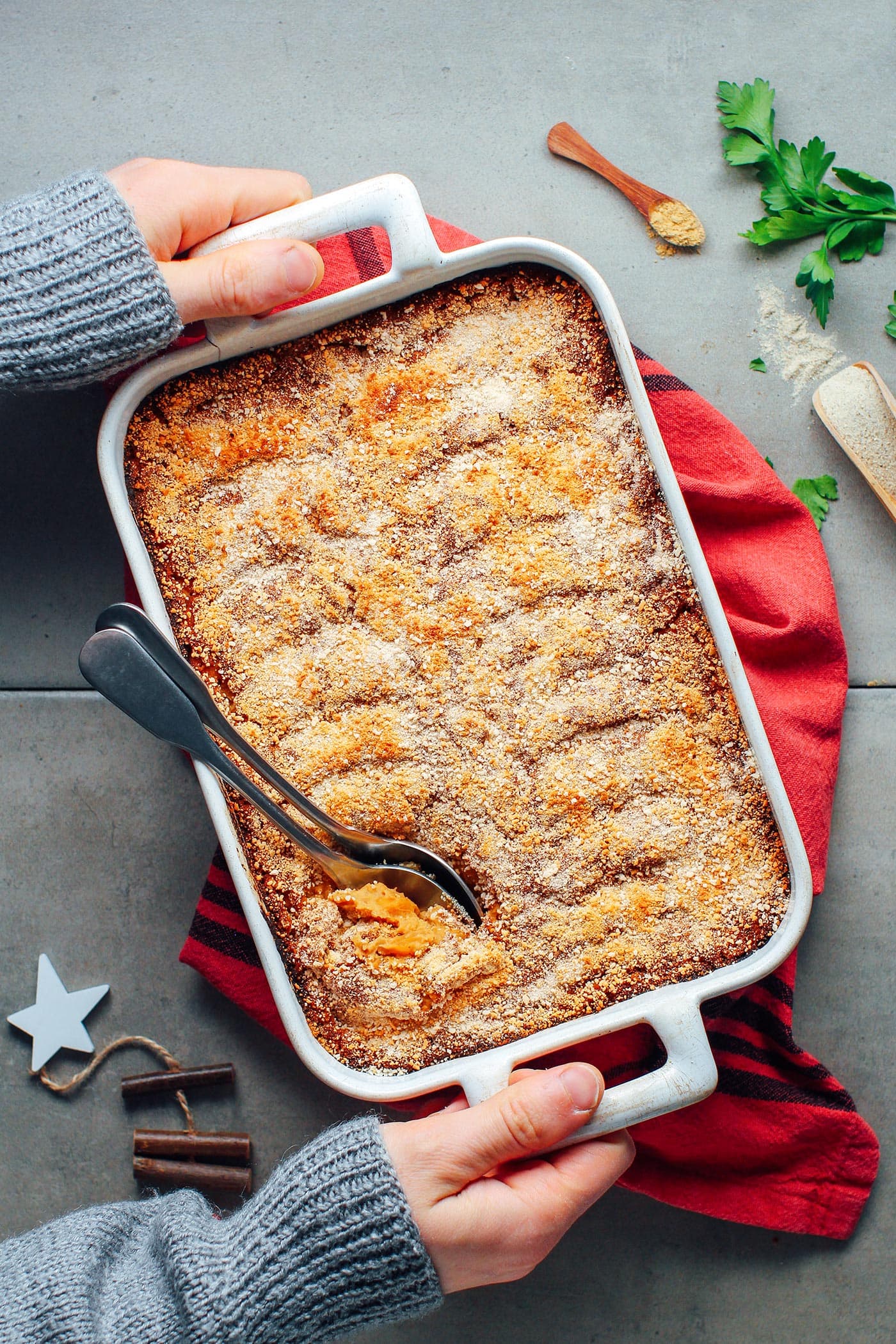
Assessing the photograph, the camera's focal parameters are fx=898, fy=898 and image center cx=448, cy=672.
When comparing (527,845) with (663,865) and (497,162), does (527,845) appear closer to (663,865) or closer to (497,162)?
(663,865)

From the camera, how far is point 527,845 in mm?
1079

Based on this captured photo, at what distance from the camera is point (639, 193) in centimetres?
129

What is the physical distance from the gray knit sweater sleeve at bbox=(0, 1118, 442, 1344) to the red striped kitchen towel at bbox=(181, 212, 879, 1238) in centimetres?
24

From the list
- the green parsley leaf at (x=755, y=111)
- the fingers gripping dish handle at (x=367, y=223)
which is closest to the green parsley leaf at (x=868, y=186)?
the green parsley leaf at (x=755, y=111)

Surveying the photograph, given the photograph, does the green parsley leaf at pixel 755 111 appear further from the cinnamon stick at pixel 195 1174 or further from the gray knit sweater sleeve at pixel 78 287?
the cinnamon stick at pixel 195 1174

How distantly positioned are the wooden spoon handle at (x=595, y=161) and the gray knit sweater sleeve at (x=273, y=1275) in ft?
4.23

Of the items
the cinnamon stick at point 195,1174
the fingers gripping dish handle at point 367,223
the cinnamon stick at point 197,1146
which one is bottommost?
the cinnamon stick at point 195,1174

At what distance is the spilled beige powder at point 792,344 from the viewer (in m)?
1.30

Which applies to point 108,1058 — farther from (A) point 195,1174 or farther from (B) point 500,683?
(B) point 500,683

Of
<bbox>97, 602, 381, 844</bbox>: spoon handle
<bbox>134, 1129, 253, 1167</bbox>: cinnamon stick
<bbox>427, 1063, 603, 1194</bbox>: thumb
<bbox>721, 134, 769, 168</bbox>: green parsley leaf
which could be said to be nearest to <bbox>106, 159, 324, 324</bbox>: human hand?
<bbox>97, 602, 381, 844</bbox>: spoon handle

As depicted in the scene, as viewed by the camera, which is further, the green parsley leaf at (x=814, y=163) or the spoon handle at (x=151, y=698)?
the green parsley leaf at (x=814, y=163)

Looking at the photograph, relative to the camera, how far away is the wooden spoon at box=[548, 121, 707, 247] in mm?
1282

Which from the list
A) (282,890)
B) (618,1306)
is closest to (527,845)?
(282,890)

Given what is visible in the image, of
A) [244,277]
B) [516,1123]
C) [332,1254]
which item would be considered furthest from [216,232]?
[332,1254]
